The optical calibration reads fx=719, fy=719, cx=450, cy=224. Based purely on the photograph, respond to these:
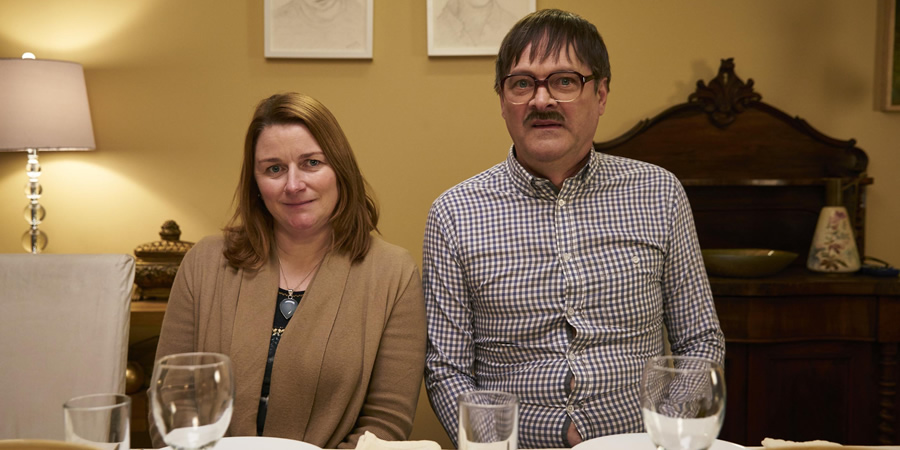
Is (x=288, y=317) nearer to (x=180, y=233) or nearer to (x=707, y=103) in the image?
(x=180, y=233)

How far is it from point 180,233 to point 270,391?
143cm

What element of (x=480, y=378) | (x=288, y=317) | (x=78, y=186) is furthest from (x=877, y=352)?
(x=78, y=186)

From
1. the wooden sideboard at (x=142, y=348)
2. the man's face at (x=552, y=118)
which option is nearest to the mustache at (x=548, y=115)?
the man's face at (x=552, y=118)

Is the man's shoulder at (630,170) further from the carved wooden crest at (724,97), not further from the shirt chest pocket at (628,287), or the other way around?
the carved wooden crest at (724,97)

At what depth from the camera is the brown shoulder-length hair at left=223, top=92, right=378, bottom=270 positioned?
5.07 ft

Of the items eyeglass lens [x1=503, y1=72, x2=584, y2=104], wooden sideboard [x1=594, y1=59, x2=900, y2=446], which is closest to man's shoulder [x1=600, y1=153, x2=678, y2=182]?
eyeglass lens [x1=503, y1=72, x2=584, y2=104]

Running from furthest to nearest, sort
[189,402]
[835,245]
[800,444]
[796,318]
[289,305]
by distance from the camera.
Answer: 1. [835,245]
2. [796,318]
3. [289,305]
4. [800,444]
5. [189,402]

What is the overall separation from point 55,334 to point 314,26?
5.38ft

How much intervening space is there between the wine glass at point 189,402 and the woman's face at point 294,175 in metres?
0.80

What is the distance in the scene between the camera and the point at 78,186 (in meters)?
2.81

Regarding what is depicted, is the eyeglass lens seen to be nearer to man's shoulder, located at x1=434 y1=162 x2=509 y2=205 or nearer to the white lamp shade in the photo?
man's shoulder, located at x1=434 y1=162 x2=509 y2=205

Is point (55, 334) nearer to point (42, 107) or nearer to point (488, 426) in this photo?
point (488, 426)

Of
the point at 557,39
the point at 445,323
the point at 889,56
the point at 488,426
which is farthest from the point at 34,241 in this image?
the point at 889,56

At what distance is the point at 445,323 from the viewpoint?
1.62 m
